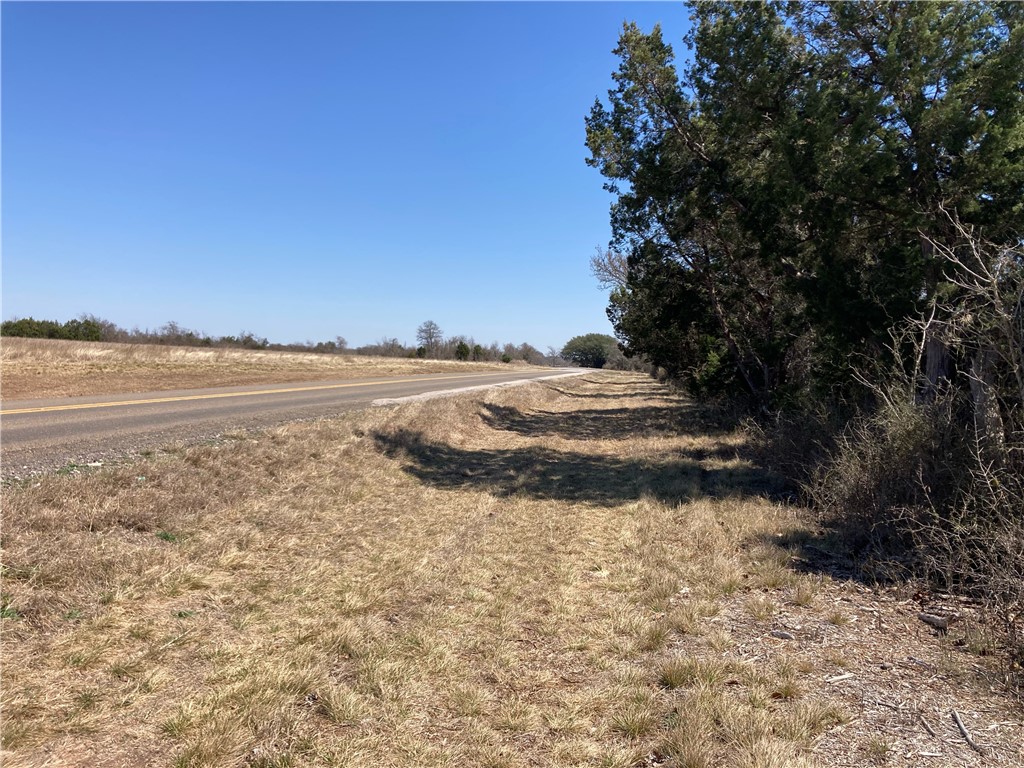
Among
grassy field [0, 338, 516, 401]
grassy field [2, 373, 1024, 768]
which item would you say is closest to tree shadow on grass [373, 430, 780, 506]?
grassy field [2, 373, 1024, 768]

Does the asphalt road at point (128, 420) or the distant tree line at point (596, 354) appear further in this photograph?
the distant tree line at point (596, 354)

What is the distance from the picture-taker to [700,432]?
53.6 ft

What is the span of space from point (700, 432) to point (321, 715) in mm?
14700

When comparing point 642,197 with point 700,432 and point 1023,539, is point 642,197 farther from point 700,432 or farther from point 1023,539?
point 1023,539

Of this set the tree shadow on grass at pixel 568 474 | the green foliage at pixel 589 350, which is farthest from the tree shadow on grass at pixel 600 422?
the green foliage at pixel 589 350

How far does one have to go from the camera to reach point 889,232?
29.2 feet

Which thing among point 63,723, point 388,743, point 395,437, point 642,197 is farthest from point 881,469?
point 642,197

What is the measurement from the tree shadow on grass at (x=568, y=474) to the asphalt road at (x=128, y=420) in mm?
2742

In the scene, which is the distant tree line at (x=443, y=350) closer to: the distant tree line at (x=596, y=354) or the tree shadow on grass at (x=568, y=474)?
the distant tree line at (x=596, y=354)

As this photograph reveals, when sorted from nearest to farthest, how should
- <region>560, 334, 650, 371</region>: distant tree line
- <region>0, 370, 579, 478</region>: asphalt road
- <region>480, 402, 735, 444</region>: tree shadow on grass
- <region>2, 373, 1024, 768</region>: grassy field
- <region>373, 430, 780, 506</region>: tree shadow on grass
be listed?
<region>2, 373, 1024, 768</region>: grassy field < <region>0, 370, 579, 478</region>: asphalt road < <region>373, 430, 780, 506</region>: tree shadow on grass < <region>480, 402, 735, 444</region>: tree shadow on grass < <region>560, 334, 650, 371</region>: distant tree line

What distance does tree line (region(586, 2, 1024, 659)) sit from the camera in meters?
5.34

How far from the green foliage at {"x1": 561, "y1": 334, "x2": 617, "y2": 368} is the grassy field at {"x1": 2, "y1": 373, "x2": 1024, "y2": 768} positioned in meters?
94.6

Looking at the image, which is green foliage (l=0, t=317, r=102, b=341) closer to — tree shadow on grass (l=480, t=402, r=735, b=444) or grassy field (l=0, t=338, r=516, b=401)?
grassy field (l=0, t=338, r=516, b=401)

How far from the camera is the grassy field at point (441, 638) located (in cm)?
296
